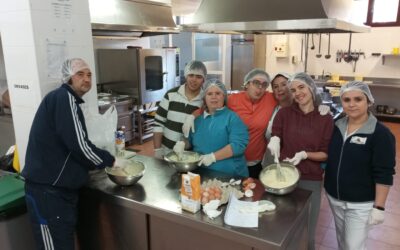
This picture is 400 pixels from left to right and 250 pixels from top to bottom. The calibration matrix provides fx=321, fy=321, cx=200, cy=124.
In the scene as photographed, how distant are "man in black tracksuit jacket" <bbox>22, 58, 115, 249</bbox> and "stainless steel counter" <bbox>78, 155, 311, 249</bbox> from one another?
0.62 ft

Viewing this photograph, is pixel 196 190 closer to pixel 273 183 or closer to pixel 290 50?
pixel 273 183

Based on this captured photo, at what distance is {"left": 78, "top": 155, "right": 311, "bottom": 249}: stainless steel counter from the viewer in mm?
1454

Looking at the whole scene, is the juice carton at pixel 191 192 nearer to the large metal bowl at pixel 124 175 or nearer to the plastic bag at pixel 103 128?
the large metal bowl at pixel 124 175

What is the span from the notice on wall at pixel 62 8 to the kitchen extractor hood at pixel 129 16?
625mm

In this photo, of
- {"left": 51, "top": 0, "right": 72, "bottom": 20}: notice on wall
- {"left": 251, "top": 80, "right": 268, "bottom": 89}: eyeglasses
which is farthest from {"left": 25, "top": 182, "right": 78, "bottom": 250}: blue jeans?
{"left": 251, "top": 80, "right": 268, "bottom": 89}: eyeglasses

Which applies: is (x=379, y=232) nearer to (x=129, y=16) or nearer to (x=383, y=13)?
(x=129, y=16)

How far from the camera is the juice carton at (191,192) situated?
1.56 meters

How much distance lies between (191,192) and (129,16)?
6.56 ft

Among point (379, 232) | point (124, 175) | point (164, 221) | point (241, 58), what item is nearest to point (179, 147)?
point (124, 175)

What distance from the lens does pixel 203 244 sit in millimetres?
1587

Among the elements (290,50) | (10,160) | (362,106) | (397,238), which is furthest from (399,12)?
(10,160)

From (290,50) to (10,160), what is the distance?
20.0ft

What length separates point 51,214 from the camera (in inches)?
67.6

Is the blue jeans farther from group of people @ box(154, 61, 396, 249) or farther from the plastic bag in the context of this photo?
group of people @ box(154, 61, 396, 249)
